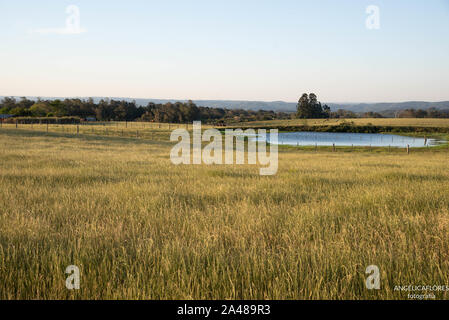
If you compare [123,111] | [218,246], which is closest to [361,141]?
[218,246]

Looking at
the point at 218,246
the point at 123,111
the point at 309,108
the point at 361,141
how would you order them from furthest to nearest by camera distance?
the point at 309,108, the point at 123,111, the point at 361,141, the point at 218,246

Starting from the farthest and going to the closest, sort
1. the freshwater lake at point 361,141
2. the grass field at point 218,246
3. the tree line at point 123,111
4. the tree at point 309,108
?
the tree at point 309,108 → the tree line at point 123,111 → the freshwater lake at point 361,141 → the grass field at point 218,246

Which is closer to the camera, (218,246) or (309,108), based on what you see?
(218,246)

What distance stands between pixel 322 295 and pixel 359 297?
0.43 metres

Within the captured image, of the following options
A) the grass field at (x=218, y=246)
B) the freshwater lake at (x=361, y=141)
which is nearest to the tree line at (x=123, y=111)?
the freshwater lake at (x=361, y=141)

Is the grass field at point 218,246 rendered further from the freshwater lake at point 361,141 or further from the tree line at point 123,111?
the tree line at point 123,111

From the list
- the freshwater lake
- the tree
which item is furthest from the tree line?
the freshwater lake

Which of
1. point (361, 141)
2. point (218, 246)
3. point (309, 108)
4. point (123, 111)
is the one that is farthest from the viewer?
point (309, 108)

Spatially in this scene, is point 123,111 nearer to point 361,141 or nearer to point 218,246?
point 361,141

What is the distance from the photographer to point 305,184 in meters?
10.9

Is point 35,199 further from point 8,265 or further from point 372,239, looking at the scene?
point 372,239
